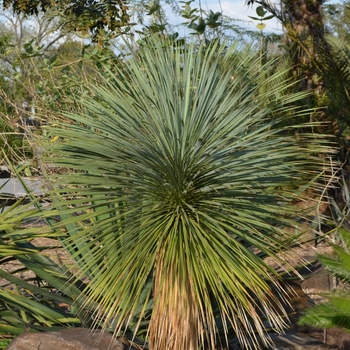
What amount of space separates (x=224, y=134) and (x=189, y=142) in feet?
0.83

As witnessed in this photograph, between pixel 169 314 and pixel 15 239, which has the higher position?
pixel 15 239

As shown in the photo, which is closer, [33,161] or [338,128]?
[33,161]

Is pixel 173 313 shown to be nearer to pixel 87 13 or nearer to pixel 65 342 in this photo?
pixel 65 342

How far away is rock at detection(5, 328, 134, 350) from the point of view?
13.4 feet

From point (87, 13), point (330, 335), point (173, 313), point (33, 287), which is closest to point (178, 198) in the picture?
point (173, 313)

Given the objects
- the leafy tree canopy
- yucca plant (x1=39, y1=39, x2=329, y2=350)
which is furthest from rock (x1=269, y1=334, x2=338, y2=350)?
the leafy tree canopy

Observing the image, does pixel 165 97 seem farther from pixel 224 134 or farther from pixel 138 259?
pixel 138 259

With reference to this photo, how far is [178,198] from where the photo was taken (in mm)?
3955

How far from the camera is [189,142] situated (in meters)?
4.05

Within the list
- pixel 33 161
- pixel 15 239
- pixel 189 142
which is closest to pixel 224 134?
pixel 189 142

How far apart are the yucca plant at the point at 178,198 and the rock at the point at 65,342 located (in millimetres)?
222

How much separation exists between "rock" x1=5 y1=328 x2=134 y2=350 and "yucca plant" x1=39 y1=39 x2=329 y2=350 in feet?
0.73

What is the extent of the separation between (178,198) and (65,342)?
1157mm

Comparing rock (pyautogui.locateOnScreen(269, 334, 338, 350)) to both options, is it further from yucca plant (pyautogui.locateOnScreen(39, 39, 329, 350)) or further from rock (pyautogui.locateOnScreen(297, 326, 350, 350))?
yucca plant (pyautogui.locateOnScreen(39, 39, 329, 350))
